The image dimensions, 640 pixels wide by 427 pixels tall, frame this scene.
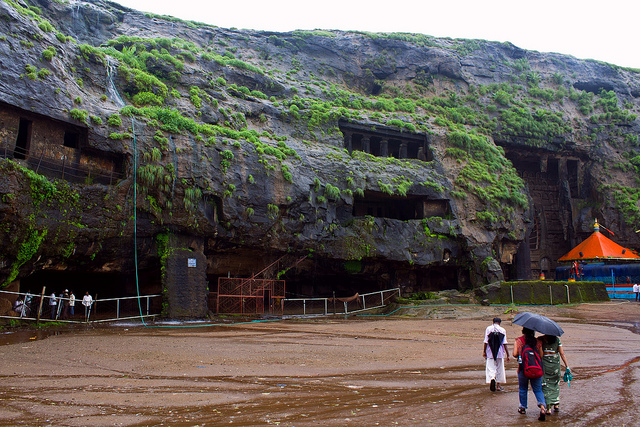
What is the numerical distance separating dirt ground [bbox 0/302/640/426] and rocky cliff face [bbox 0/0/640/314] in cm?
679

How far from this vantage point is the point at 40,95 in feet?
57.8

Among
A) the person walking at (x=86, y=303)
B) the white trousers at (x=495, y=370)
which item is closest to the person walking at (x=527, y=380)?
the white trousers at (x=495, y=370)

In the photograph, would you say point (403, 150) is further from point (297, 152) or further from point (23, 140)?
point (23, 140)

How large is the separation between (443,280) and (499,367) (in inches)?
904

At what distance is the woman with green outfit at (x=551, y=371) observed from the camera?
5681 millimetres

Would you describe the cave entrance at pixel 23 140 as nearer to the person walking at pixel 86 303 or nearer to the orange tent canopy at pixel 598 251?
the person walking at pixel 86 303

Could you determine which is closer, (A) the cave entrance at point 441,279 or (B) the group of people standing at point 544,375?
(B) the group of people standing at point 544,375

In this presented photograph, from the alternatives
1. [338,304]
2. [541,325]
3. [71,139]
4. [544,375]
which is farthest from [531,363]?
[338,304]

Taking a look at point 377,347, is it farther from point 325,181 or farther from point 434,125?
point 434,125

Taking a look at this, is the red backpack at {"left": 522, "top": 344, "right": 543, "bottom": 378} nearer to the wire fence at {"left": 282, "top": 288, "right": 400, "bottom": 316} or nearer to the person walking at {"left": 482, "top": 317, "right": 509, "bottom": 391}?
the person walking at {"left": 482, "top": 317, "right": 509, "bottom": 391}

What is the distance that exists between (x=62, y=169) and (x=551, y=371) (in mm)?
19168

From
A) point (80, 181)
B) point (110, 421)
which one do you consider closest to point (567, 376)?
point (110, 421)

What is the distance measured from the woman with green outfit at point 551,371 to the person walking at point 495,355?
1.24 meters

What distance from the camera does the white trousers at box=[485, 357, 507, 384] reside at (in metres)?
7.09
